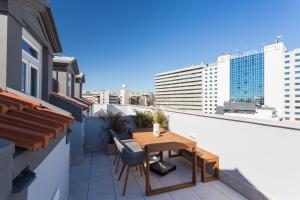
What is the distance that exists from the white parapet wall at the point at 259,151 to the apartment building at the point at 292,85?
169ft

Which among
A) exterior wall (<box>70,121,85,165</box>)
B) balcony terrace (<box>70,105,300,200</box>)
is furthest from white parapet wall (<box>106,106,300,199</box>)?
exterior wall (<box>70,121,85,165</box>)

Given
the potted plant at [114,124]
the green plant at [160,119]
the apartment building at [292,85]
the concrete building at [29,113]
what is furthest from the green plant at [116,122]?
the apartment building at [292,85]

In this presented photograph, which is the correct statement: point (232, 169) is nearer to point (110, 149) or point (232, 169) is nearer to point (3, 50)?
point (110, 149)

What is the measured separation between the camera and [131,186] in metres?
3.44

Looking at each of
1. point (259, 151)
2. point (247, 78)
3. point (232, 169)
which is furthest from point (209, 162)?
point (247, 78)

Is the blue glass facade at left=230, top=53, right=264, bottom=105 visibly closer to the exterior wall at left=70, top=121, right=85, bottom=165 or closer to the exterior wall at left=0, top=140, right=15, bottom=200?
the exterior wall at left=70, top=121, right=85, bottom=165

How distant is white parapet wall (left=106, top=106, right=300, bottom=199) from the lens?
2.46m

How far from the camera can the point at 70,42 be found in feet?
41.8

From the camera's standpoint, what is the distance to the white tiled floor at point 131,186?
3.08 meters

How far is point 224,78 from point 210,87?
10.7m

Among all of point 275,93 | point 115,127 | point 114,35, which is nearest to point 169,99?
point 275,93

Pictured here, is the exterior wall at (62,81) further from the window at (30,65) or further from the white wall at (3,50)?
the white wall at (3,50)

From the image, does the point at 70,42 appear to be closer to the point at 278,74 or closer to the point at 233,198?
the point at 233,198

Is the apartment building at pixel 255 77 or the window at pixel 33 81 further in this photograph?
the apartment building at pixel 255 77
